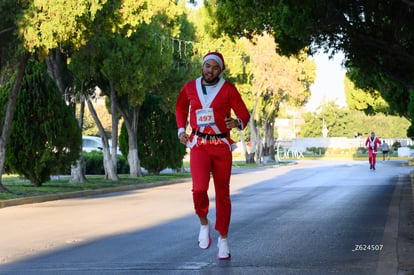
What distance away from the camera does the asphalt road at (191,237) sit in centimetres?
860

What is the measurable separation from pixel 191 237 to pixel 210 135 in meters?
3.15

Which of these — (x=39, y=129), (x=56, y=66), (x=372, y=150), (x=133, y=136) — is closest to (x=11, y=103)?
(x=39, y=129)

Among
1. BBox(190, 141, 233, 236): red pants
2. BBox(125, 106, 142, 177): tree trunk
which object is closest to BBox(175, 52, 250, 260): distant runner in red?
BBox(190, 141, 233, 236): red pants

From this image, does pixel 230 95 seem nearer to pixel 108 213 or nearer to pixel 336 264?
pixel 336 264

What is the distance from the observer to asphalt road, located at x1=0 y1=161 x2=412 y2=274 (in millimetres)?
8602

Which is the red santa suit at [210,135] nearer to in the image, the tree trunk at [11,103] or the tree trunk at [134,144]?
the tree trunk at [11,103]

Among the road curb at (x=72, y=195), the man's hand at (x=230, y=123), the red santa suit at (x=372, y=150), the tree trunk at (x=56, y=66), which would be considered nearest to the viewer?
the man's hand at (x=230, y=123)

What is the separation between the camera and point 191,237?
11.3 metres

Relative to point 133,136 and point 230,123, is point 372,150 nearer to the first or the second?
point 133,136

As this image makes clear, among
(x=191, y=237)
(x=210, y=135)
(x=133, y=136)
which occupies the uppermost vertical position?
(x=133, y=136)

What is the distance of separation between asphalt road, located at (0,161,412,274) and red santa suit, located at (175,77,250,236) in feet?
2.59

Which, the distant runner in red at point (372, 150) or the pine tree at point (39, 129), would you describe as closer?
the pine tree at point (39, 129)

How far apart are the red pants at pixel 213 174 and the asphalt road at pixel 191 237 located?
0.53m

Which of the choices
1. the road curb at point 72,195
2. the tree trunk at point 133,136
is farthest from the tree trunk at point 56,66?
the tree trunk at point 133,136
